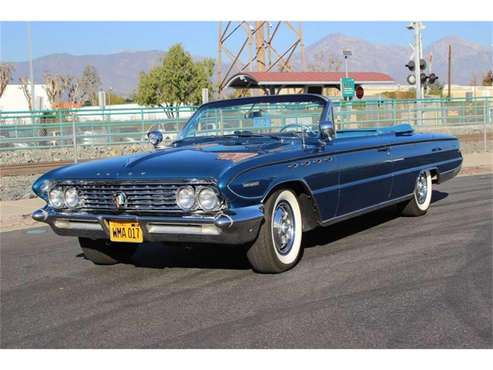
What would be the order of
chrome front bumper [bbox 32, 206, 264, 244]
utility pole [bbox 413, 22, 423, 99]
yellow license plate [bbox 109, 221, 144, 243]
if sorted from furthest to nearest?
utility pole [bbox 413, 22, 423, 99] → yellow license plate [bbox 109, 221, 144, 243] → chrome front bumper [bbox 32, 206, 264, 244]

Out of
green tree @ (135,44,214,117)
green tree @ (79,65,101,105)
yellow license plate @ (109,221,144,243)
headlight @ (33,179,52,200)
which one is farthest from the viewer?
green tree @ (79,65,101,105)

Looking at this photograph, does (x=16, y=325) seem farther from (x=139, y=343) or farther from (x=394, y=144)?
(x=394, y=144)

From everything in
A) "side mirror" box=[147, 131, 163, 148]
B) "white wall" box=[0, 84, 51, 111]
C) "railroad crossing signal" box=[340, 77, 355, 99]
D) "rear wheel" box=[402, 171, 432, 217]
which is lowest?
"rear wheel" box=[402, 171, 432, 217]

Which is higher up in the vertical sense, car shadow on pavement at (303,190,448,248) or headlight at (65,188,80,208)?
headlight at (65,188,80,208)

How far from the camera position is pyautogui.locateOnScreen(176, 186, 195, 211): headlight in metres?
5.50

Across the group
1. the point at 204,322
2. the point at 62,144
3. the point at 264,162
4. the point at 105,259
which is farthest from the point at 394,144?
the point at 62,144

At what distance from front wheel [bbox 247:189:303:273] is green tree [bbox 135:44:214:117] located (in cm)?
5803

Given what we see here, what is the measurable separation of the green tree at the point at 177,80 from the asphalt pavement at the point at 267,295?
188ft

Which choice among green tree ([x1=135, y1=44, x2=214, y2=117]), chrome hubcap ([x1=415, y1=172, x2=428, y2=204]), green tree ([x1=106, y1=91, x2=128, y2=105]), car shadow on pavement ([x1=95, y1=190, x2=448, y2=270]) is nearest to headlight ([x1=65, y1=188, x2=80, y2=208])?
car shadow on pavement ([x1=95, y1=190, x2=448, y2=270])

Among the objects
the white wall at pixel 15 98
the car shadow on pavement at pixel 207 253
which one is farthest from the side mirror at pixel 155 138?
the white wall at pixel 15 98

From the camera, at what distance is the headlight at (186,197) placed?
5500 mm

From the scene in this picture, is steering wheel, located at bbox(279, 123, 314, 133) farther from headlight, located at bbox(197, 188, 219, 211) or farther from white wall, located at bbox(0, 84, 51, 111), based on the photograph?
white wall, located at bbox(0, 84, 51, 111)

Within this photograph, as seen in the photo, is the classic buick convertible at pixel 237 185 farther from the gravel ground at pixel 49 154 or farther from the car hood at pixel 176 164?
Answer: the gravel ground at pixel 49 154

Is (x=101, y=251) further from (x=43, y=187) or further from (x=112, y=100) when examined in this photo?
(x=112, y=100)
